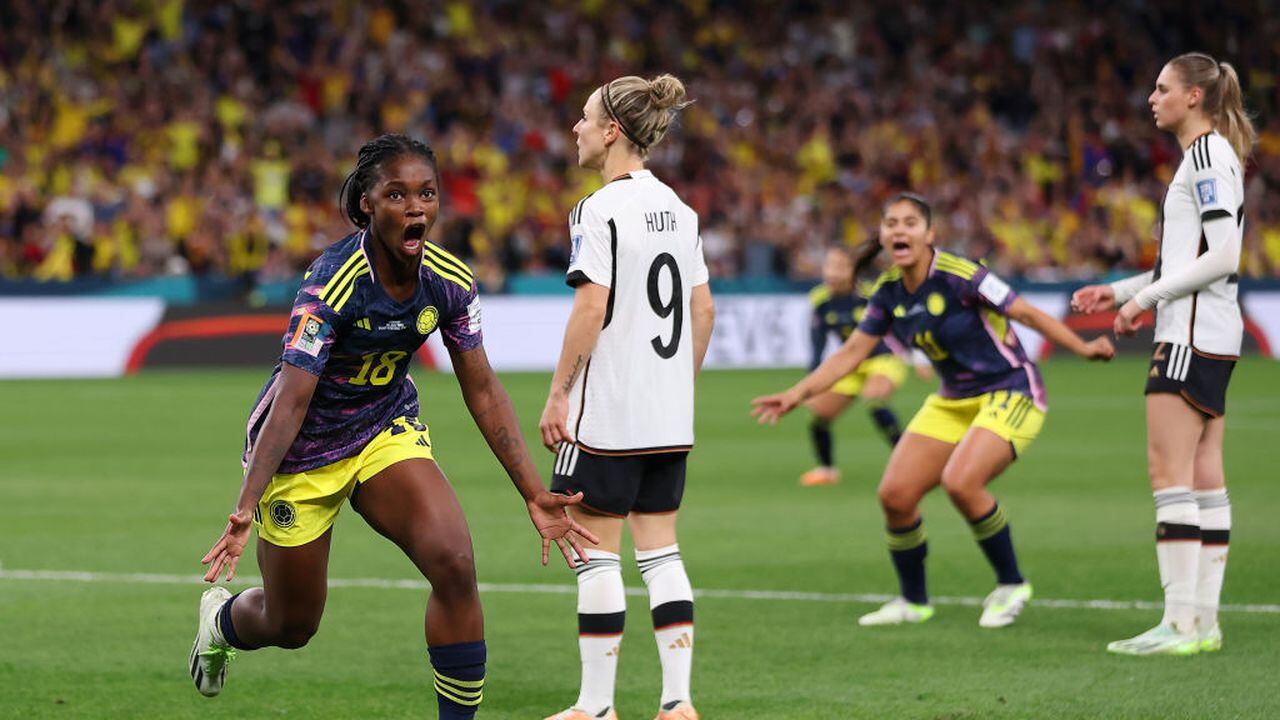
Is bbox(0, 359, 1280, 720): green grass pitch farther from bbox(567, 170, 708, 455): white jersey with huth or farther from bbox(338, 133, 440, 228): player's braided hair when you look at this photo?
bbox(338, 133, 440, 228): player's braided hair

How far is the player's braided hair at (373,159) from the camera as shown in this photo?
217 inches

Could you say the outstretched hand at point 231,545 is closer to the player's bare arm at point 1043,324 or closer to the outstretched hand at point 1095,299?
the outstretched hand at point 1095,299

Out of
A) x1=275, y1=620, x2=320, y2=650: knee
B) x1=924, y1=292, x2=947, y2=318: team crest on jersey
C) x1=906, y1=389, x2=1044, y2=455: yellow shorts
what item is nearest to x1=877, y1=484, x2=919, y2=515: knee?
x1=906, y1=389, x2=1044, y2=455: yellow shorts

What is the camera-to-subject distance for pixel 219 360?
2580 centimetres

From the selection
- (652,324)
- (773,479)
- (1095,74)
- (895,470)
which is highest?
(1095,74)

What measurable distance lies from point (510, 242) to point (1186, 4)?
18.5 meters

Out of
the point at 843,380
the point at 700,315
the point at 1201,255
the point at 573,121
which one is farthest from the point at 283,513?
the point at 573,121

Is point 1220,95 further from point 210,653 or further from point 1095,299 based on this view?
point 210,653

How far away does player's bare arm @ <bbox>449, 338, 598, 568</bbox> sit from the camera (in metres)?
5.71

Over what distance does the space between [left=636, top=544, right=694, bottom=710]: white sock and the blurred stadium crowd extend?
19.6 m

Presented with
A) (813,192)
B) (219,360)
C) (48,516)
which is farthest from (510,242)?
(48,516)

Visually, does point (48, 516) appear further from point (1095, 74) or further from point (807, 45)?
point (1095, 74)

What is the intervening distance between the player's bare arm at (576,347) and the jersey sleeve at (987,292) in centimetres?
295

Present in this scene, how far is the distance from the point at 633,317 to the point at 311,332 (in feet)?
4.33
